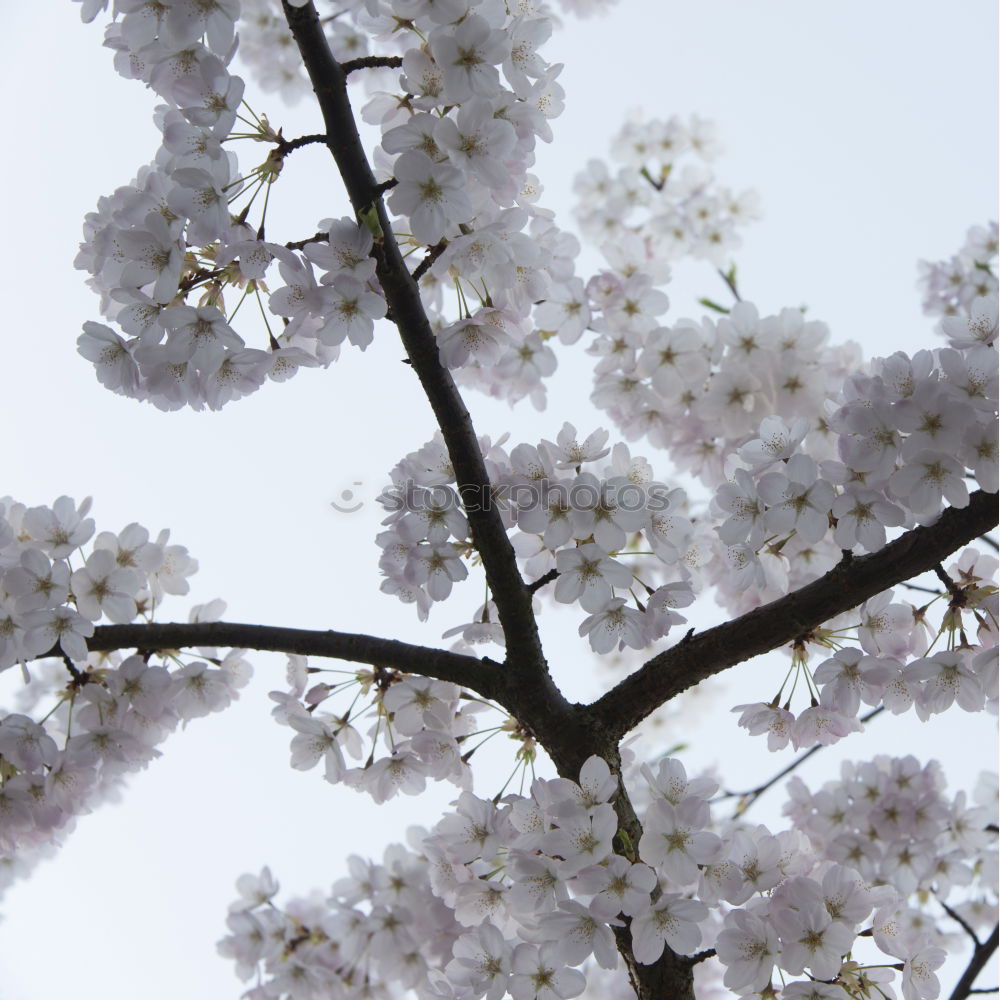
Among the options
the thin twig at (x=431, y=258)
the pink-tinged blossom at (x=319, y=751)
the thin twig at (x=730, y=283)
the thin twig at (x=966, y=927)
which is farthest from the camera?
the thin twig at (x=730, y=283)

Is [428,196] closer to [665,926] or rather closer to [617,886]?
[617,886]

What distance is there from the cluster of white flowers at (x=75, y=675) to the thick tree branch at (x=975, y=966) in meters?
1.87

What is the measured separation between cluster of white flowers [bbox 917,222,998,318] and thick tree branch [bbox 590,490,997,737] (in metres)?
3.28

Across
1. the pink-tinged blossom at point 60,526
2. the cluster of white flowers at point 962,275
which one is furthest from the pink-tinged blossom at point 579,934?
the cluster of white flowers at point 962,275

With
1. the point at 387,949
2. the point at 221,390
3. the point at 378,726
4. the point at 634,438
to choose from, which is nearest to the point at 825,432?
the point at 634,438

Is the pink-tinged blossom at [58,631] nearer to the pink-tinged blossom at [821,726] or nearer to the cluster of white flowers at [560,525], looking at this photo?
the cluster of white flowers at [560,525]

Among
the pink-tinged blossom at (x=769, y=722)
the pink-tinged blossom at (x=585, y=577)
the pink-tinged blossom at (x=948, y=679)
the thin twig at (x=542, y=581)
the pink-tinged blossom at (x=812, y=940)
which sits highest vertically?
the thin twig at (x=542, y=581)

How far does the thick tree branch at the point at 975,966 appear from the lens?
7.00ft

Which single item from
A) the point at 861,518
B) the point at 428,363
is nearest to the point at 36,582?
the point at 428,363

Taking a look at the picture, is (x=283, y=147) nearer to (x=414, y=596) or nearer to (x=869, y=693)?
(x=414, y=596)

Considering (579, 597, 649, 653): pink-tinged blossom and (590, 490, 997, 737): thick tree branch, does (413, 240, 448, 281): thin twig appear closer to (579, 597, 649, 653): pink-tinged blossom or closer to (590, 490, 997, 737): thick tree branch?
(579, 597, 649, 653): pink-tinged blossom

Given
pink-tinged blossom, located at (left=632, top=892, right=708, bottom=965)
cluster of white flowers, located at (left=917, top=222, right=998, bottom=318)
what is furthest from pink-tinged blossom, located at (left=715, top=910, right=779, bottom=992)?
cluster of white flowers, located at (left=917, top=222, right=998, bottom=318)

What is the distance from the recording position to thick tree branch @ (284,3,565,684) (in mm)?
1504

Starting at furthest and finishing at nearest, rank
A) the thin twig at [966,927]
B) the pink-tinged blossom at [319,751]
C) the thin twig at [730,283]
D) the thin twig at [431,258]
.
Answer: the thin twig at [730,283] → the thin twig at [966,927] → the pink-tinged blossom at [319,751] → the thin twig at [431,258]
